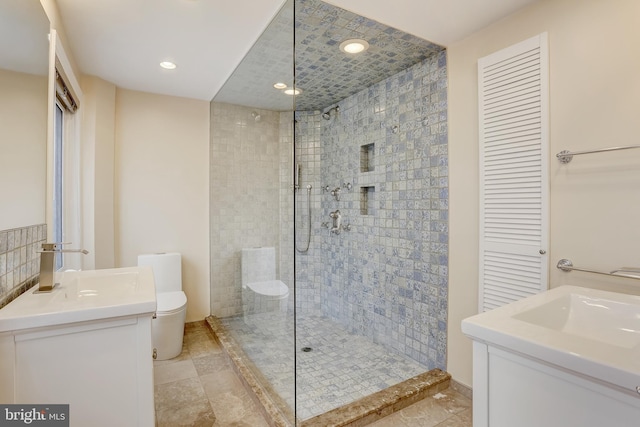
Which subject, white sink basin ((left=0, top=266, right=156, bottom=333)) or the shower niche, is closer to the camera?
white sink basin ((left=0, top=266, right=156, bottom=333))

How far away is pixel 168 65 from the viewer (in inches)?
103

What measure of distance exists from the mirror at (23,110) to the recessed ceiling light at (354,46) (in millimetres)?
1697

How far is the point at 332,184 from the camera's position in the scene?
138 inches

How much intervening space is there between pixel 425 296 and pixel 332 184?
61.9 inches

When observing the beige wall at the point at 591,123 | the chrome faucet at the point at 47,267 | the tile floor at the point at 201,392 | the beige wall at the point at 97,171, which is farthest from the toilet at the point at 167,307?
the beige wall at the point at 591,123

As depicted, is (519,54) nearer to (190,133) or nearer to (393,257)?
(393,257)

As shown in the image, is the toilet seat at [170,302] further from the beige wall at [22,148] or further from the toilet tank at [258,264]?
the beige wall at [22,148]

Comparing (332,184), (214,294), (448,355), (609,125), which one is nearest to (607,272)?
(609,125)

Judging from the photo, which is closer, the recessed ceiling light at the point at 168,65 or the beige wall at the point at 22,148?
the beige wall at the point at 22,148

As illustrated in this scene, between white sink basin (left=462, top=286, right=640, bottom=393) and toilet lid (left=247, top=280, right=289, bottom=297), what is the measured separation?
148 cm

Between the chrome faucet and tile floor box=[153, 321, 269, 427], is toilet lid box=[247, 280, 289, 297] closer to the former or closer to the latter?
tile floor box=[153, 321, 269, 427]

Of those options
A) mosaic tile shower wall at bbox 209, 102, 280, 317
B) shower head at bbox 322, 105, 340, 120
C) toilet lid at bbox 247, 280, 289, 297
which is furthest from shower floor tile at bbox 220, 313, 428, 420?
shower head at bbox 322, 105, 340, 120

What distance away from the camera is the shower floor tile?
6.68 feet

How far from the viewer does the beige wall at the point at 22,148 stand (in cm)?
121
